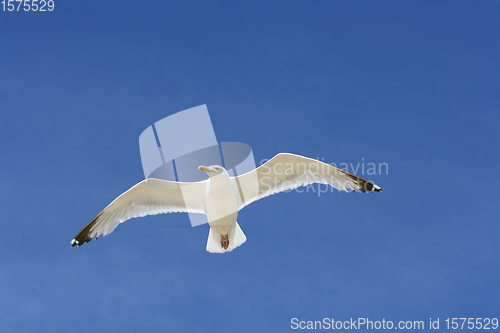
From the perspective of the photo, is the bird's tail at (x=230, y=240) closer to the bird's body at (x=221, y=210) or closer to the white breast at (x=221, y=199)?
the bird's body at (x=221, y=210)

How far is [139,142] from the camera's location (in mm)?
6121

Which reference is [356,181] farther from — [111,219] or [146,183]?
[111,219]

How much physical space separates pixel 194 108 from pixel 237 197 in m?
1.85

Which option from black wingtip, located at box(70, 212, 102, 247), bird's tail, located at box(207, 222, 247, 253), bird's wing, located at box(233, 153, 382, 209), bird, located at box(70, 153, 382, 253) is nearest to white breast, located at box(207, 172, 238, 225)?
bird, located at box(70, 153, 382, 253)

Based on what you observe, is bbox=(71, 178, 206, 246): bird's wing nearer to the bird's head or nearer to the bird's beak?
the bird's head

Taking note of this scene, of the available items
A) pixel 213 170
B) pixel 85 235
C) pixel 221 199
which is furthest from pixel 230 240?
pixel 85 235

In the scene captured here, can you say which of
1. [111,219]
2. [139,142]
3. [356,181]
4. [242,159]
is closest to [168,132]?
[139,142]

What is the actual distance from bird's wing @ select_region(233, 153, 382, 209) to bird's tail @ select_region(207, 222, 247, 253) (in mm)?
520

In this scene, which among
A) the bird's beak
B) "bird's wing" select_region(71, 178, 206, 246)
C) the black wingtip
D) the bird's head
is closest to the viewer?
the bird's beak

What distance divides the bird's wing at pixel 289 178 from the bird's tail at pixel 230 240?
52cm

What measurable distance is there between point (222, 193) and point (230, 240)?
0.97m

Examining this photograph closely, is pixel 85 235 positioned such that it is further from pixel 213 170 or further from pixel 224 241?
pixel 213 170

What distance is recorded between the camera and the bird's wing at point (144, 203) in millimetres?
6454

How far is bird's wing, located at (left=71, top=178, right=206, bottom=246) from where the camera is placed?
6454 millimetres
